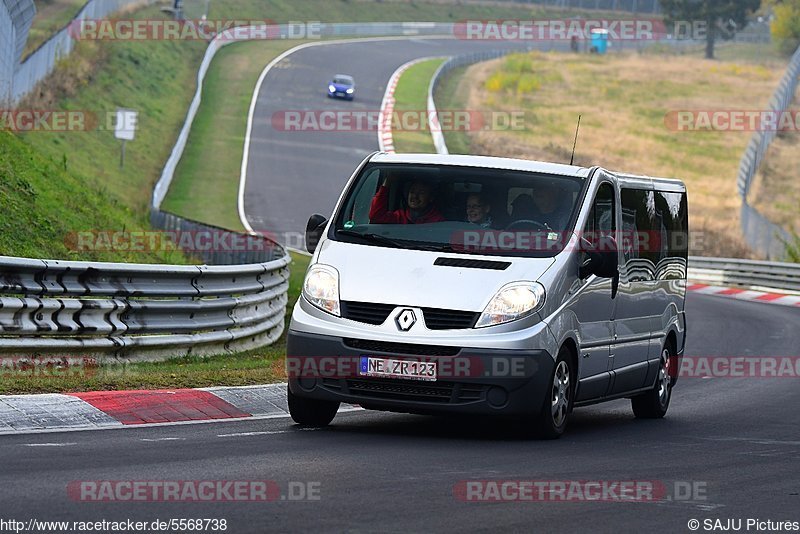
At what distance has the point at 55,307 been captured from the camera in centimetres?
1277

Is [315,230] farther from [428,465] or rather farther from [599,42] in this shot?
[599,42]

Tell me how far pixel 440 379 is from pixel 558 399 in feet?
3.72

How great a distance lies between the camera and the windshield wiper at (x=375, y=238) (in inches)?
440

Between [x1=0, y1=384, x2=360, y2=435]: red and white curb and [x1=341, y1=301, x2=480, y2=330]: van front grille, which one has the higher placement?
[x1=341, y1=301, x2=480, y2=330]: van front grille

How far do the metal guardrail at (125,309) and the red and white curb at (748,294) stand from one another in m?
21.6

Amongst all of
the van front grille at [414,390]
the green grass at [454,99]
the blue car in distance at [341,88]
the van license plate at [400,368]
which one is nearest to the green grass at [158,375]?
the van front grille at [414,390]

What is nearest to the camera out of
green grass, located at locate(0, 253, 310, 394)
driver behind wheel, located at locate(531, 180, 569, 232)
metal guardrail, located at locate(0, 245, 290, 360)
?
driver behind wheel, located at locate(531, 180, 569, 232)

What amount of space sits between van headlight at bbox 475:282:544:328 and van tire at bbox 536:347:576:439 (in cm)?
51

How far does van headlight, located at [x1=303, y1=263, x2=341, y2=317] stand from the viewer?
35.4 ft

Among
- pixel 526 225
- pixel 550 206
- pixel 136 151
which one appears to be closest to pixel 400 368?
pixel 526 225

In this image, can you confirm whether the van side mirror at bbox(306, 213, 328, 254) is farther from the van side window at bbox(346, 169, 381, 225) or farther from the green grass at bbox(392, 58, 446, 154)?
the green grass at bbox(392, 58, 446, 154)

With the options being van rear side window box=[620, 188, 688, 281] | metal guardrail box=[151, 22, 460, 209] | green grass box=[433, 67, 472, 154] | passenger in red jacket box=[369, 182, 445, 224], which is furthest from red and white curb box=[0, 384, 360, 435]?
green grass box=[433, 67, 472, 154]

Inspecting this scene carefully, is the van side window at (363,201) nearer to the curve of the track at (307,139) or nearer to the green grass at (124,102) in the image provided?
the green grass at (124,102)

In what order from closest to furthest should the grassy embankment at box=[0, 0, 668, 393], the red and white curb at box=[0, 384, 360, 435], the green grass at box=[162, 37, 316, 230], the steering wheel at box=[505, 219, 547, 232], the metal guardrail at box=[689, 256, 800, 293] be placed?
the red and white curb at box=[0, 384, 360, 435] < the steering wheel at box=[505, 219, 547, 232] < the grassy embankment at box=[0, 0, 668, 393] < the metal guardrail at box=[689, 256, 800, 293] < the green grass at box=[162, 37, 316, 230]
